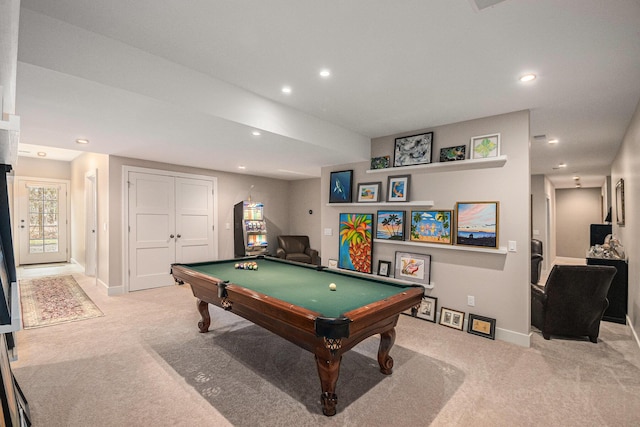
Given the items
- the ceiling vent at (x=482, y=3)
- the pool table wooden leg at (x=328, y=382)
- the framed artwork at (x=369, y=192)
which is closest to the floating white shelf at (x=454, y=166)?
the framed artwork at (x=369, y=192)

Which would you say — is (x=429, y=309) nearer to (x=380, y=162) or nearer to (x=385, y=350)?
(x=385, y=350)

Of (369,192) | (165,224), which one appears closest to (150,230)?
(165,224)

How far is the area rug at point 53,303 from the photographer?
3863mm

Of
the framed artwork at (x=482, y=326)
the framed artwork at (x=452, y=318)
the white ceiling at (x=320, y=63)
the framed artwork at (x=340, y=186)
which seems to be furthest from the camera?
the framed artwork at (x=340, y=186)

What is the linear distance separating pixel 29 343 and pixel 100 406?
1.79m

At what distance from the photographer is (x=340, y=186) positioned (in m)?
5.11

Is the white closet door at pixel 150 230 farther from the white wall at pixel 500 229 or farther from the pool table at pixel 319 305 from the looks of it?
the white wall at pixel 500 229

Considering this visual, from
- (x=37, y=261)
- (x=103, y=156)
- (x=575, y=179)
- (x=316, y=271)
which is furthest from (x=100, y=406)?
(x=575, y=179)

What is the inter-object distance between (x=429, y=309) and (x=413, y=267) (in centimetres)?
58

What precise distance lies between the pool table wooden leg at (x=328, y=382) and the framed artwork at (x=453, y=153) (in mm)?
2927

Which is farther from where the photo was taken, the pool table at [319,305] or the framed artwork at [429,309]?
the framed artwork at [429,309]

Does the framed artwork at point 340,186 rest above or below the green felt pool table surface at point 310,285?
above

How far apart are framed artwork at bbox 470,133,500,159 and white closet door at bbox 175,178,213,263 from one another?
198 inches

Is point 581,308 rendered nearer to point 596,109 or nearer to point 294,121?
point 596,109
